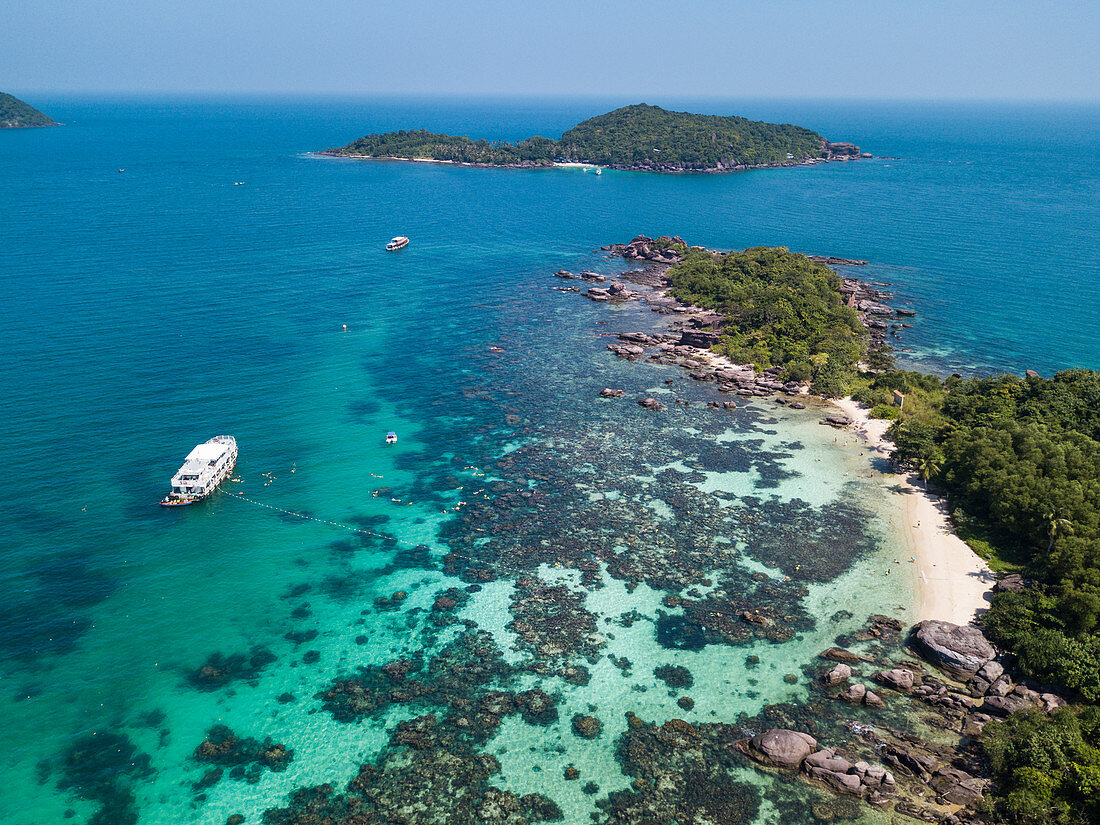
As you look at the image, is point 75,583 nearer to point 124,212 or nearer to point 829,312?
point 829,312

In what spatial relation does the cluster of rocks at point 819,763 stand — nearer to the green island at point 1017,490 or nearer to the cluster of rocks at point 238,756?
the green island at point 1017,490

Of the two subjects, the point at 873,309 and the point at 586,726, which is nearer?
the point at 586,726

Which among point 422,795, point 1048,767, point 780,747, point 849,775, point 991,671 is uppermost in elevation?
point 1048,767

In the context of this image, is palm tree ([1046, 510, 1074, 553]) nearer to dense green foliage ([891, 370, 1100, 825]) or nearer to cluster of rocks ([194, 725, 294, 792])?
dense green foliage ([891, 370, 1100, 825])

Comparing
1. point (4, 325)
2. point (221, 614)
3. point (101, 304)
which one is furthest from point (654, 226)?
point (221, 614)

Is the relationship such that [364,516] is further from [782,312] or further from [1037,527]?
[782,312]

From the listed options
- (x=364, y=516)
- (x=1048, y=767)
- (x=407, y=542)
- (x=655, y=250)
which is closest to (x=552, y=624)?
(x=407, y=542)

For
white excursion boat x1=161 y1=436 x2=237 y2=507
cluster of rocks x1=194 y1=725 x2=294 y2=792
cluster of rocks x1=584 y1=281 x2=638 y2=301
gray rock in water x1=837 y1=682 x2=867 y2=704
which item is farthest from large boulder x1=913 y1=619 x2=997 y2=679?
cluster of rocks x1=584 y1=281 x2=638 y2=301
